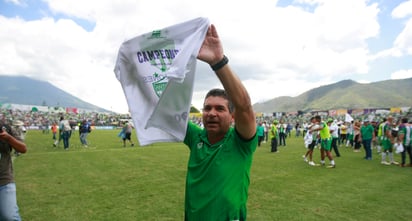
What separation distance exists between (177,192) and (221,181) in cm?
584

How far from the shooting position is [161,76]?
6.93 feet

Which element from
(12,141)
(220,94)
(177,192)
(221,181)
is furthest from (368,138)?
(12,141)

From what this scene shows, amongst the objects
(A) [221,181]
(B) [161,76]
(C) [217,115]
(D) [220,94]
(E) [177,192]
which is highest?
(B) [161,76]

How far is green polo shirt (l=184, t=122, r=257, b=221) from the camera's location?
2.02 meters

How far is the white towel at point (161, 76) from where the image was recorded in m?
1.91

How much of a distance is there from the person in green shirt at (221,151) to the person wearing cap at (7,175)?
2890mm

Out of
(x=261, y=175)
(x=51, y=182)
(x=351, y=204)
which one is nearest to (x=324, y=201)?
(x=351, y=204)

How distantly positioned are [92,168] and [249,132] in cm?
1075

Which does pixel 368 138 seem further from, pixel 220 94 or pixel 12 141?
pixel 12 141

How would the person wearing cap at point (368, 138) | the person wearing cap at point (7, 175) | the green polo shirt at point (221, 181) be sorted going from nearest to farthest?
1. the green polo shirt at point (221, 181)
2. the person wearing cap at point (7, 175)
3. the person wearing cap at point (368, 138)

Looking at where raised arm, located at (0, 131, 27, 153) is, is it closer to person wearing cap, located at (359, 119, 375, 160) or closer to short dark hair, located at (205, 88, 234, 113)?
short dark hair, located at (205, 88, 234, 113)

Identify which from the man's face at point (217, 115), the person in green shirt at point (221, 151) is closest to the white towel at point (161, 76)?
the person in green shirt at point (221, 151)

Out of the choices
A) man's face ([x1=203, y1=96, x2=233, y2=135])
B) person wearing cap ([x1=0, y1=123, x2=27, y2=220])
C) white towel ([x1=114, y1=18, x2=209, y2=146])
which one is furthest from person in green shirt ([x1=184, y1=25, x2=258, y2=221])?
person wearing cap ([x1=0, y1=123, x2=27, y2=220])

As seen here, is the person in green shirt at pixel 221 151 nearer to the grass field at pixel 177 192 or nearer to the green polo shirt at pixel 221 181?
the green polo shirt at pixel 221 181
